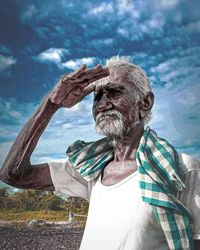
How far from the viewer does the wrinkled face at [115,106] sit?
37.2 inches

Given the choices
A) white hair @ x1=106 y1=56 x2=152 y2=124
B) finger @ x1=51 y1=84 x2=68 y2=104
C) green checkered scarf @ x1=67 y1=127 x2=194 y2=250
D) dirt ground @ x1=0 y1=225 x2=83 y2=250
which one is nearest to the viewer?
Answer: green checkered scarf @ x1=67 y1=127 x2=194 y2=250

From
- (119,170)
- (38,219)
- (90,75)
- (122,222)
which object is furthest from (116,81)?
(38,219)

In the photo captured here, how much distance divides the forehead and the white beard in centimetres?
8

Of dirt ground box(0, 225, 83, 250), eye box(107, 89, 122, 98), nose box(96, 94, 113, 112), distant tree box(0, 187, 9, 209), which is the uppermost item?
eye box(107, 89, 122, 98)

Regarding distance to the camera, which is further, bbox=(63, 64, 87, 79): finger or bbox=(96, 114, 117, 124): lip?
bbox=(96, 114, 117, 124): lip

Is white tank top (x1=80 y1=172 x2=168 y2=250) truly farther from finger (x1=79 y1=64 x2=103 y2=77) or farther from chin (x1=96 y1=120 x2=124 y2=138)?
finger (x1=79 y1=64 x2=103 y2=77)

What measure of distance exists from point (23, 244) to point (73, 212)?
905mm

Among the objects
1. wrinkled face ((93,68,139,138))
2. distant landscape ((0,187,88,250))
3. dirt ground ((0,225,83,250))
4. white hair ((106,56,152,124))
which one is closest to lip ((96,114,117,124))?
wrinkled face ((93,68,139,138))

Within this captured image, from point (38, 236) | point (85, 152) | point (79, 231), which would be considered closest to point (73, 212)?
point (79, 231)

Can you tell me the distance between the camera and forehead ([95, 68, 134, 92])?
3.18 feet

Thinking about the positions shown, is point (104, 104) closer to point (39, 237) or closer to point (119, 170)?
point (119, 170)

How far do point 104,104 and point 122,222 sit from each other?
33 centimetres

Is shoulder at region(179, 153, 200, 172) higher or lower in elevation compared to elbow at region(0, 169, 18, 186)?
higher

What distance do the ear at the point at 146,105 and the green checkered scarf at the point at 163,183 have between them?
86 millimetres
